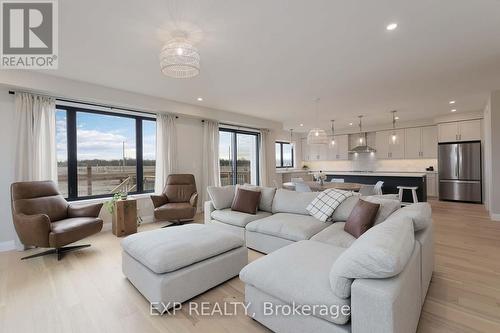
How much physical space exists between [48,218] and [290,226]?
10.2ft

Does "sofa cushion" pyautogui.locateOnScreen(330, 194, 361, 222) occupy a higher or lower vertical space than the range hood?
lower

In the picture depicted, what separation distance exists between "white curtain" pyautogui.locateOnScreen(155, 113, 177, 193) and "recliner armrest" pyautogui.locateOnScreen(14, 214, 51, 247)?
2.23 metres

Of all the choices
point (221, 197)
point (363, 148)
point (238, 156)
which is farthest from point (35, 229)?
point (363, 148)

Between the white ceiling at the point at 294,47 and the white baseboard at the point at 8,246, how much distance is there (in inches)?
104

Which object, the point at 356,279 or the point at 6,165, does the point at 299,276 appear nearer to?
the point at 356,279

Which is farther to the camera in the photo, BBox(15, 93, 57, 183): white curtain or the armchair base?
BBox(15, 93, 57, 183): white curtain

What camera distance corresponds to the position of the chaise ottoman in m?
1.95

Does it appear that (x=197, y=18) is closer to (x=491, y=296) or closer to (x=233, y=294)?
(x=233, y=294)

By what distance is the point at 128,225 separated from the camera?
4078mm

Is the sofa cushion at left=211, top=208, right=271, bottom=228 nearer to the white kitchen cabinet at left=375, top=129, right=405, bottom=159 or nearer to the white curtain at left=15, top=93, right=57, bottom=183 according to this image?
the white curtain at left=15, top=93, right=57, bottom=183

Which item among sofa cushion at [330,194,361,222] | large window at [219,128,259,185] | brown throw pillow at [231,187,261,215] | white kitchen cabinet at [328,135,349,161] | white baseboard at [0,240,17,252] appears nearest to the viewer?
sofa cushion at [330,194,361,222]

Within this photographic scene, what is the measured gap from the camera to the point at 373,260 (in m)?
1.24

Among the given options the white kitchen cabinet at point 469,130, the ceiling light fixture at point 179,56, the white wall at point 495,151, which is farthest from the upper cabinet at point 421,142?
the ceiling light fixture at point 179,56

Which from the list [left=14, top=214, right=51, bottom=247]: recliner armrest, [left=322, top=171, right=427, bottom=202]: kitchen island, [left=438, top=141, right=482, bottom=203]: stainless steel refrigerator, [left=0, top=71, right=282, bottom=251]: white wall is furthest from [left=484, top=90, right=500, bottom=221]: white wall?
[left=14, top=214, right=51, bottom=247]: recliner armrest
